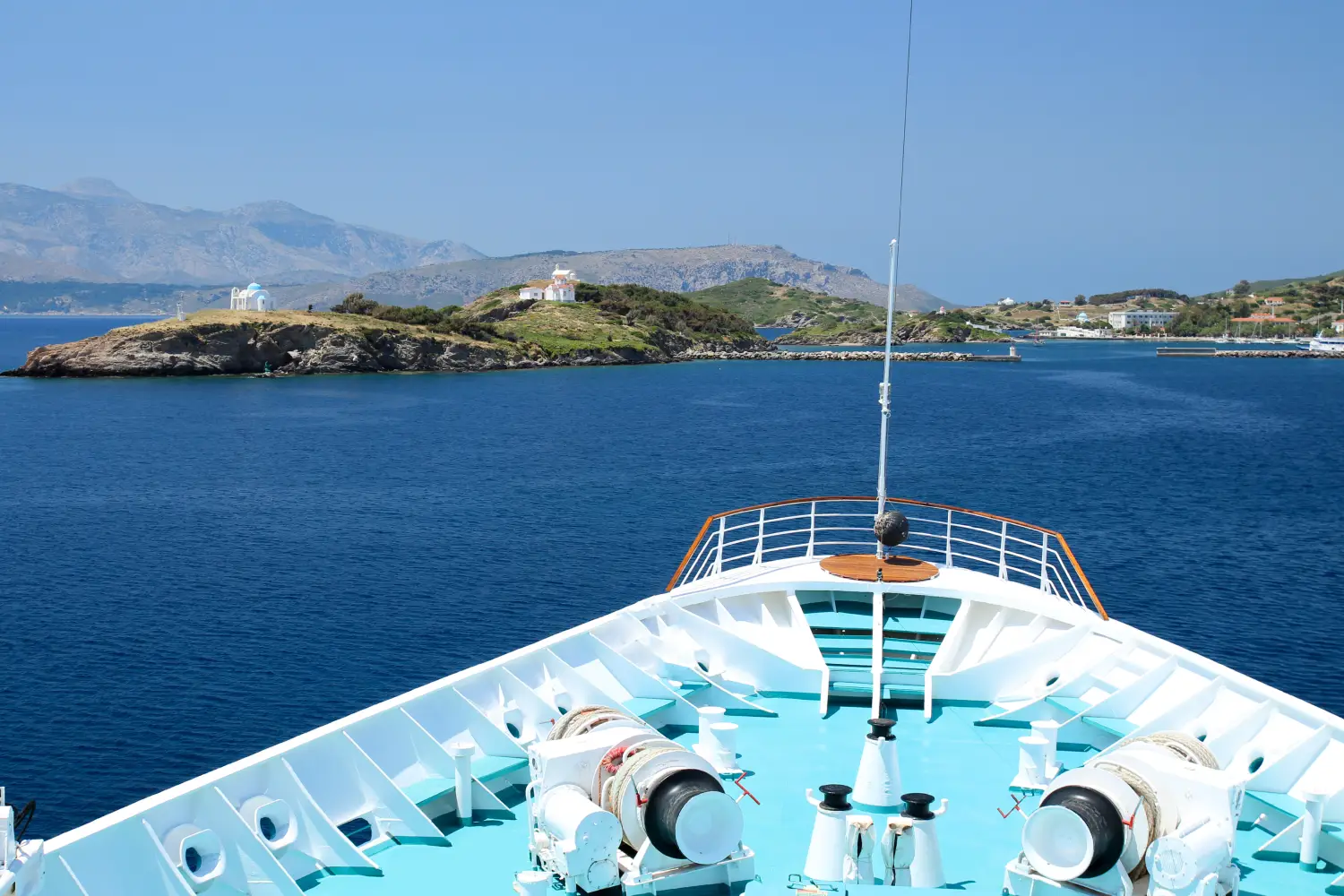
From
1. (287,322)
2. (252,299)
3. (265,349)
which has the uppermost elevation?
(252,299)

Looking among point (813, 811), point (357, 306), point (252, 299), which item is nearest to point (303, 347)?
point (252, 299)

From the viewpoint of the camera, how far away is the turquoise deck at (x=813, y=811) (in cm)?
995

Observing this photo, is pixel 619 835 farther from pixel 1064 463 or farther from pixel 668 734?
pixel 1064 463

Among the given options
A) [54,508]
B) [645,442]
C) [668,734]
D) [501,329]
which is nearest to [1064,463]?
[645,442]

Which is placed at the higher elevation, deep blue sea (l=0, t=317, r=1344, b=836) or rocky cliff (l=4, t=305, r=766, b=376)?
rocky cliff (l=4, t=305, r=766, b=376)

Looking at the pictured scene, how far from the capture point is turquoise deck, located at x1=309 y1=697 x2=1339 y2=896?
995cm

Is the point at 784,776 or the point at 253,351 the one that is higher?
the point at 253,351

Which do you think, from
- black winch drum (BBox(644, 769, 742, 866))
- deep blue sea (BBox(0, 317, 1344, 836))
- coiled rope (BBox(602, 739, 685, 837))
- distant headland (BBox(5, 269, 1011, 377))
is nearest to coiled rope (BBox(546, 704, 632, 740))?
coiled rope (BBox(602, 739, 685, 837))

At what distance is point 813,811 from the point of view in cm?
1164

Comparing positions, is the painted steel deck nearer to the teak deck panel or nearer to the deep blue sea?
the teak deck panel

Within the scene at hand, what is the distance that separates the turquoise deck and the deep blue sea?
13.9 meters

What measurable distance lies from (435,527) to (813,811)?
4076 cm

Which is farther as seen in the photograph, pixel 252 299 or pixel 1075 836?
pixel 252 299

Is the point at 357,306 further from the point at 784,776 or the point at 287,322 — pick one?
the point at 784,776
